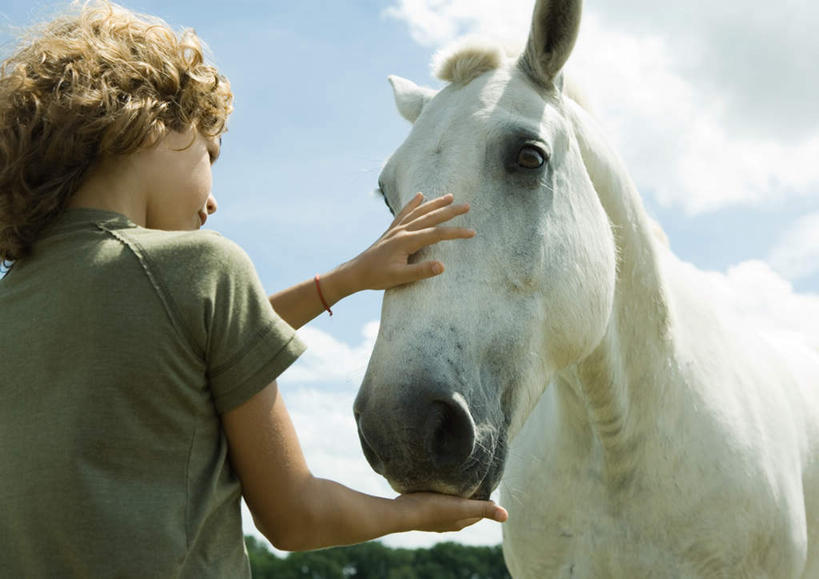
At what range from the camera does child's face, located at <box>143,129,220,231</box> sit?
1.83 m

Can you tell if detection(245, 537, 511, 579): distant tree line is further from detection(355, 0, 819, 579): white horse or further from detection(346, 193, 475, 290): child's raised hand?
detection(346, 193, 475, 290): child's raised hand

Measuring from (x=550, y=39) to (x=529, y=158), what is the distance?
61 centimetres

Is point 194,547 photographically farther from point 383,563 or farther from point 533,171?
point 383,563

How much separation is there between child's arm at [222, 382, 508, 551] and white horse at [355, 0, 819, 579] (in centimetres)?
17

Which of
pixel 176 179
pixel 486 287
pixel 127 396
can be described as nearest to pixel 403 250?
pixel 486 287

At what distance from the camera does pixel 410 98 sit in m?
3.46

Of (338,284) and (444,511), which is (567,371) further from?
(444,511)

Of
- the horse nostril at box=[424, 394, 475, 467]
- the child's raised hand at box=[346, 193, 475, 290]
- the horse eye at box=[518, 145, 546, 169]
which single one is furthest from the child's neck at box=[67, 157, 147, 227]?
the horse eye at box=[518, 145, 546, 169]

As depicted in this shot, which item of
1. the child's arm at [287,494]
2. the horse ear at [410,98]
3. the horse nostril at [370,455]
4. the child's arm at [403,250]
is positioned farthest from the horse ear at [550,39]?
the child's arm at [287,494]

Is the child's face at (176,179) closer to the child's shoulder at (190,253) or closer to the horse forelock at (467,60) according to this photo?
the child's shoulder at (190,253)

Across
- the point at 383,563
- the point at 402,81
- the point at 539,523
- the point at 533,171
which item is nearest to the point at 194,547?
the point at 533,171

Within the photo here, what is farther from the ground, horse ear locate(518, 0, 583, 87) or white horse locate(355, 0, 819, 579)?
horse ear locate(518, 0, 583, 87)

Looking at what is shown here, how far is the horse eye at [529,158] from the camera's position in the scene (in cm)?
256

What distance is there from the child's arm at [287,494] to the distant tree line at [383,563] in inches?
2107
